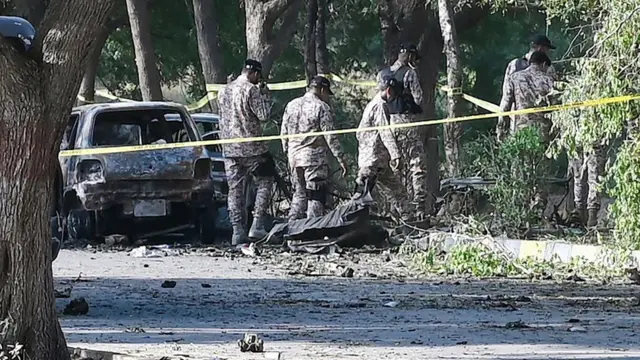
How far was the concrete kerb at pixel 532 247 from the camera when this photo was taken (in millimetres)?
13930

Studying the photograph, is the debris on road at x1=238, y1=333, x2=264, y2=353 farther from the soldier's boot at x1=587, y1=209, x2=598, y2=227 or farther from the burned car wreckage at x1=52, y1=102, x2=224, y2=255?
the burned car wreckage at x1=52, y1=102, x2=224, y2=255

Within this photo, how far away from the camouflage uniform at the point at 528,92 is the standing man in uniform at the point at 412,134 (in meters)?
1.11

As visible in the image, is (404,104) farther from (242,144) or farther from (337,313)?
(337,313)

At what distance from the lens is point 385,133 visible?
17.6 meters

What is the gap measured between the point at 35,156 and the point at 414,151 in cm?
1080

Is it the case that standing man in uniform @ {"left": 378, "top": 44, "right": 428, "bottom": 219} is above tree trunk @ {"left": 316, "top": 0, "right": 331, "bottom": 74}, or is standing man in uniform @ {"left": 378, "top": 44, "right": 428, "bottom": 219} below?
below

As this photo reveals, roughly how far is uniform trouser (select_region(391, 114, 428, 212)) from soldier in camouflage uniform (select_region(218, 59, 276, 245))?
160 centimetres

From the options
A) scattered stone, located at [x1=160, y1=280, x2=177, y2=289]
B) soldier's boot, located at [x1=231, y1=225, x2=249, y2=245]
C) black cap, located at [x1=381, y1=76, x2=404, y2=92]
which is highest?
black cap, located at [x1=381, y1=76, x2=404, y2=92]

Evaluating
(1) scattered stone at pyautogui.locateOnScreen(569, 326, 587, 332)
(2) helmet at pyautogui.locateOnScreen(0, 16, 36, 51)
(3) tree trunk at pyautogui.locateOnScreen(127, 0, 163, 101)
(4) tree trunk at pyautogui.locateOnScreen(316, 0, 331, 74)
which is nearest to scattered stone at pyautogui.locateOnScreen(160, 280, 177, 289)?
(2) helmet at pyautogui.locateOnScreen(0, 16, 36, 51)

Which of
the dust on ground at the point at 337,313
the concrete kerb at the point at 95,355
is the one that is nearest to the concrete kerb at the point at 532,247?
the dust on ground at the point at 337,313

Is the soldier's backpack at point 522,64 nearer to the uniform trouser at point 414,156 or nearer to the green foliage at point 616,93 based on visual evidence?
the uniform trouser at point 414,156

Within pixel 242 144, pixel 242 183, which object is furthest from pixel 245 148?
pixel 242 183

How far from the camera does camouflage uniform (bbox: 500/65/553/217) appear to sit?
17391mm

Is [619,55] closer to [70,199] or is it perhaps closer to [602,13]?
[602,13]
